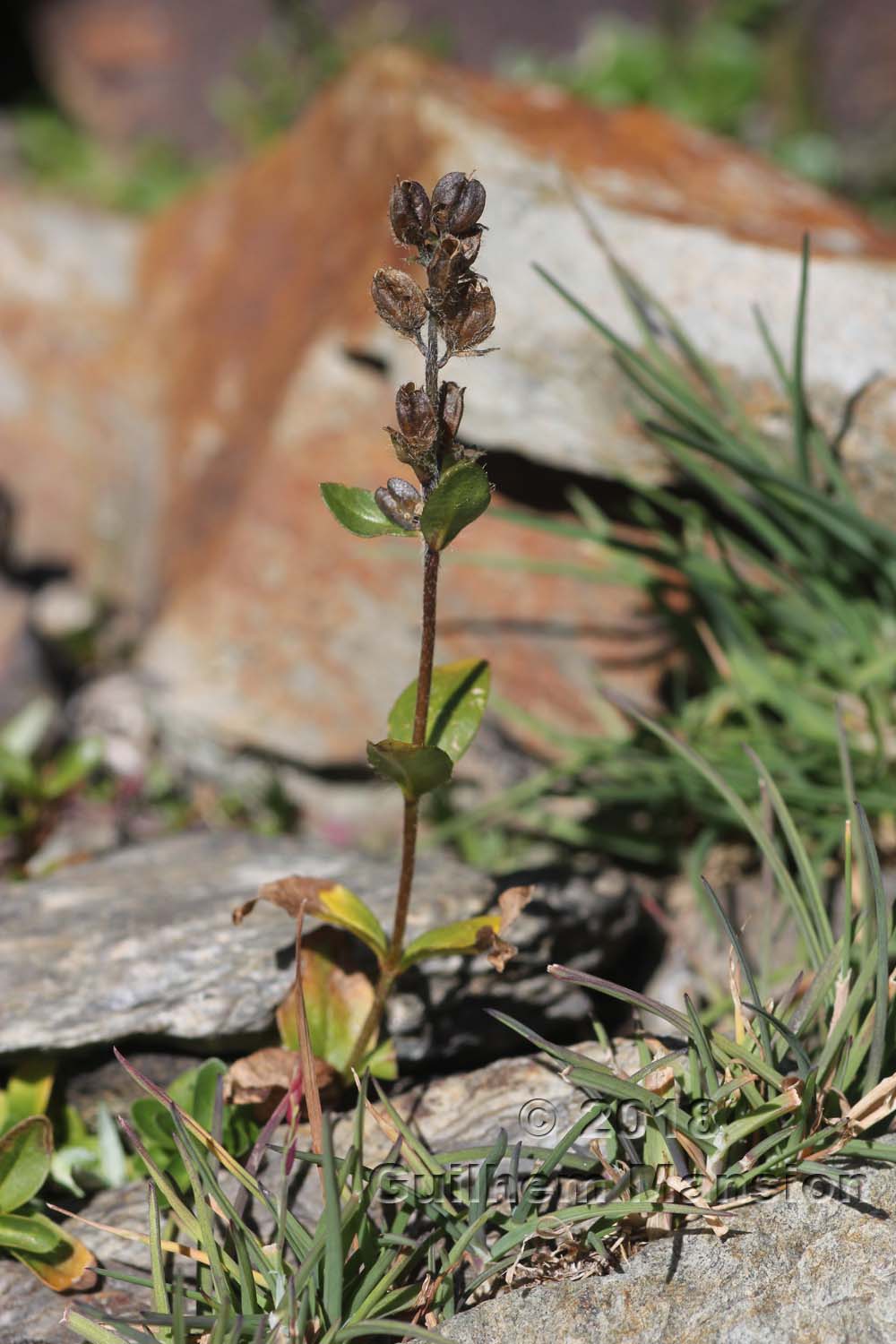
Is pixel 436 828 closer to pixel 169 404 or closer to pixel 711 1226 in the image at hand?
pixel 711 1226

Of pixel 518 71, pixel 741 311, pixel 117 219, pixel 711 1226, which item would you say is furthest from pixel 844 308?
pixel 518 71

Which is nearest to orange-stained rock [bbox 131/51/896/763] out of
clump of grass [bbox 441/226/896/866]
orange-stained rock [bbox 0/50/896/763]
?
orange-stained rock [bbox 0/50/896/763]

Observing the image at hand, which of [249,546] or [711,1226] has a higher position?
[249,546]

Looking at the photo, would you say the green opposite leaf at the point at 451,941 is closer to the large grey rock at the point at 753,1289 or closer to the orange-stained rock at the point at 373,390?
the large grey rock at the point at 753,1289

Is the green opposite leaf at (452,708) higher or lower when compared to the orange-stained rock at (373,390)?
lower

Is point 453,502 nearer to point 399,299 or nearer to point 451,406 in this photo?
point 451,406

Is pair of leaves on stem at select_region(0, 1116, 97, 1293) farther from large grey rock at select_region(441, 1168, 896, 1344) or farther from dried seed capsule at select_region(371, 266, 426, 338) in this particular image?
dried seed capsule at select_region(371, 266, 426, 338)

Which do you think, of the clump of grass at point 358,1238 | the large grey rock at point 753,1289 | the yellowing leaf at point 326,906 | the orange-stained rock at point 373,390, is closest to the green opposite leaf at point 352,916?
the yellowing leaf at point 326,906
